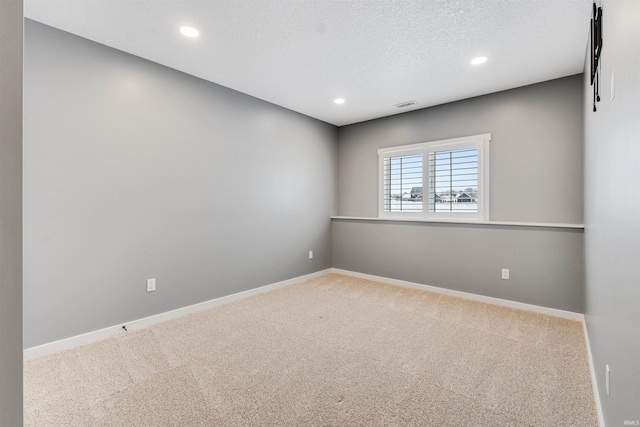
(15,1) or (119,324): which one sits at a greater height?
(15,1)

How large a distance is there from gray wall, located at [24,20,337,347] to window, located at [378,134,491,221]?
1.61 metres

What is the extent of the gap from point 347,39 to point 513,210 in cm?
266

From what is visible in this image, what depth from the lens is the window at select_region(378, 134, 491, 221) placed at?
3765mm

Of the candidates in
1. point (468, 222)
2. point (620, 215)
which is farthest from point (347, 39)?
point (468, 222)

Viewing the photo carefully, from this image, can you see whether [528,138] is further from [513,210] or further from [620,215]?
[620,215]

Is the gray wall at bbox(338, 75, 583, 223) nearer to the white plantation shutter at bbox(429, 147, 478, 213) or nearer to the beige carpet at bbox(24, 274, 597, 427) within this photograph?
the white plantation shutter at bbox(429, 147, 478, 213)

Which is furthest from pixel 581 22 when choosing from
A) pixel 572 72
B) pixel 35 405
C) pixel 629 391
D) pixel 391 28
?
pixel 35 405

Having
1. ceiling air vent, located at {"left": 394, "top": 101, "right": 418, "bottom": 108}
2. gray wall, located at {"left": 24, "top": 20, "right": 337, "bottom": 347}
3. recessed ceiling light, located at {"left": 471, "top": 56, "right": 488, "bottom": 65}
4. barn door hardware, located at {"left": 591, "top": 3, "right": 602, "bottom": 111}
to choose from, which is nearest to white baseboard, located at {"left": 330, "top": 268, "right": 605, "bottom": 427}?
gray wall, located at {"left": 24, "top": 20, "right": 337, "bottom": 347}

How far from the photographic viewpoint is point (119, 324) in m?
2.72

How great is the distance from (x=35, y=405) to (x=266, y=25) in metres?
2.87

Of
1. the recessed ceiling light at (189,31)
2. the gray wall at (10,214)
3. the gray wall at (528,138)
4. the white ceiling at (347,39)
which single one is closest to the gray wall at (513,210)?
the gray wall at (528,138)

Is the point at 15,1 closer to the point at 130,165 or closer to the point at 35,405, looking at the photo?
the point at 35,405

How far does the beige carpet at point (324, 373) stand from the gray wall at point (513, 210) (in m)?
0.47

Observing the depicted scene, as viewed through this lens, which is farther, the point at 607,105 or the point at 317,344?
the point at 317,344
